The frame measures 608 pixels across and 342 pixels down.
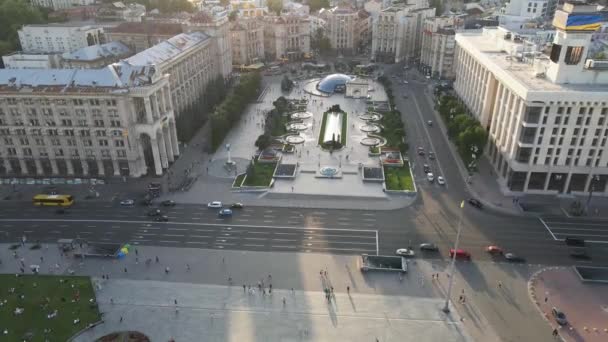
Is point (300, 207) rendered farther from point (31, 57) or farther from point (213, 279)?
point (31, 57)

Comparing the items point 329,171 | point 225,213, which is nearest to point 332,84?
point 329,171

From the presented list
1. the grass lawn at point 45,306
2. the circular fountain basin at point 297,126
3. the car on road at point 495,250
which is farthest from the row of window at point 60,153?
the car on road at point 495,250

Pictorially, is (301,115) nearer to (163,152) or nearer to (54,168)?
(163,152)

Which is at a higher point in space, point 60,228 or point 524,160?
point 524,160

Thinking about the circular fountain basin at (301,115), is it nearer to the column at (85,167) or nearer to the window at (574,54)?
the column at (85,167)

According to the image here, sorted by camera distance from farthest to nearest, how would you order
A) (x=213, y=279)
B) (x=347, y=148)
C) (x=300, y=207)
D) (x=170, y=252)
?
(x=347, y=148)
(x=300, y=207)
(x=170, y=252)
(x=213, y=279)

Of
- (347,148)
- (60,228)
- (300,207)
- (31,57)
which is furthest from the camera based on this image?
(31,57)

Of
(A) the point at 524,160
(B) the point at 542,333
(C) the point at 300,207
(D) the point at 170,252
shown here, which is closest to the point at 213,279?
(D) the point at 170,252
